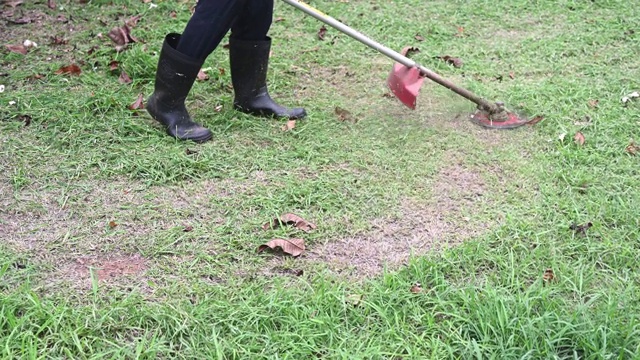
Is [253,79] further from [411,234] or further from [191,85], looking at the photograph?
[411,234]

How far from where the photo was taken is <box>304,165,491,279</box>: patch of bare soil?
2494 mm

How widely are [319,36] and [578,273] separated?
9.20 feet

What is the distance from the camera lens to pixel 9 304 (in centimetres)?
212

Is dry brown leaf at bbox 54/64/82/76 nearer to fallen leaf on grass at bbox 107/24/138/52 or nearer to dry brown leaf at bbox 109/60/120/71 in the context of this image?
dry brown leaf at bbox 109/60/120/71

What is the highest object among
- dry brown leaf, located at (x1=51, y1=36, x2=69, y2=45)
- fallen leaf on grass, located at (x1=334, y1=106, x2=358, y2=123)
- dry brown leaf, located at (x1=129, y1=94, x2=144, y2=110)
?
fallen leaf on grass, located at (x1=334, y1=106, x2=358, y2=123)

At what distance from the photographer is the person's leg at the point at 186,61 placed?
3.06 m

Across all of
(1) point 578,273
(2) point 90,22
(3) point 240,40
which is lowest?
(2) point 90,22

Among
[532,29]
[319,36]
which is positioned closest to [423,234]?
[319,36]

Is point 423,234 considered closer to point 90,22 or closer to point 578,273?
point 578,273

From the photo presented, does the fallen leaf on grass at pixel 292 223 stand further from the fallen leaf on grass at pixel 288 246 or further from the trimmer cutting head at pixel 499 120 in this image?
the trimmer cutting head at pixel 499 120

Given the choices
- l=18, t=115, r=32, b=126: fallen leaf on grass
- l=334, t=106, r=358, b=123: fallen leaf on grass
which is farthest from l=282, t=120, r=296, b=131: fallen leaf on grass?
l=18, t=115, r=32, b=126: fallen leaf on grass

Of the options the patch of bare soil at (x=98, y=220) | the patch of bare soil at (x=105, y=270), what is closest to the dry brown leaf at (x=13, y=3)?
the patch of bare soil at (x=98, y=220)

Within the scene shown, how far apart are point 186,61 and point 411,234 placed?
4.40 ft

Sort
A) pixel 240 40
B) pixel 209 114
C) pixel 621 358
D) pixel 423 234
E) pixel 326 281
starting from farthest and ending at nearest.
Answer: pixel 209 114
pixel 240 40
pixel 423 234
pixel 326 281
pixel 621 358
